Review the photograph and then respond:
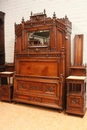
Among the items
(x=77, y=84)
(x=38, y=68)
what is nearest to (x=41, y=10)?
(x=38, y=68)

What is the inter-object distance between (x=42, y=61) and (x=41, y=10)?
1.54 m

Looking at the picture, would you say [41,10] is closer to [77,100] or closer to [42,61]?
[42,61]

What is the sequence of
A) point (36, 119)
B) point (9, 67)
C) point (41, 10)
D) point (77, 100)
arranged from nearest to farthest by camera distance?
point (36, 119)
point (77, 100)
point (41, 10)
point (9, 67)

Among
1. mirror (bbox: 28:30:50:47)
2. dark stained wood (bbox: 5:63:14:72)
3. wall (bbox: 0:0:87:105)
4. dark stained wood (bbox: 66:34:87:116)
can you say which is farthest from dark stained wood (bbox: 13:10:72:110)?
dark stained wood (bbox: 5:63:14:72)

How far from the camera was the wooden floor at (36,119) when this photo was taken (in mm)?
2487

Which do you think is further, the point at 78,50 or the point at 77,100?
the point at 78,50

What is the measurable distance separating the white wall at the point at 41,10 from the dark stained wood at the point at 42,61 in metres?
0.30

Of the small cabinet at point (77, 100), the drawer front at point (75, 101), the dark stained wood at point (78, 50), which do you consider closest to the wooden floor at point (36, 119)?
the small cabinet at point (77, 100)

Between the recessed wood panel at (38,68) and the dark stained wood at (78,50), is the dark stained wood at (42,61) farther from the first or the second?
the dark stained wood at (78,50)

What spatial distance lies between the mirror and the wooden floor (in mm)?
1585

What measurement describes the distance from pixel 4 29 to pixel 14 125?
3.11 meters

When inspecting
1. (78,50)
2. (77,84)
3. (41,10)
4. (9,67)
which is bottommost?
(77,84)

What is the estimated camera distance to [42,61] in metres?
3.38

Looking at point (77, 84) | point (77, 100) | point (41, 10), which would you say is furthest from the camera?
point (41, 10)
